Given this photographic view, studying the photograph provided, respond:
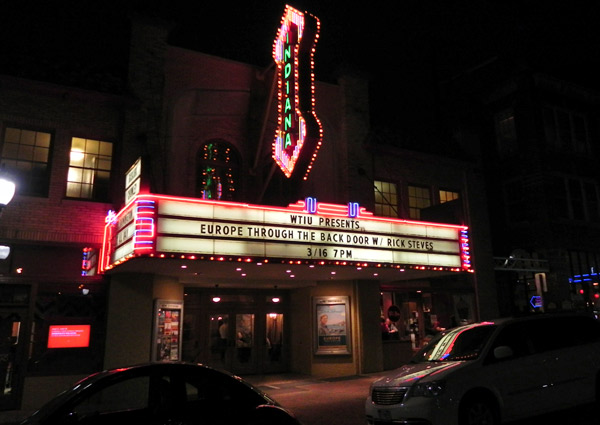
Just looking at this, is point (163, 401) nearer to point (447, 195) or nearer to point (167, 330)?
point (167, 330)

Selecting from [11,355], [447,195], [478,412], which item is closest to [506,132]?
[447,195]

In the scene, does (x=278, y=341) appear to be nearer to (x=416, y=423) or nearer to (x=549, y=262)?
(x=416, y=423)

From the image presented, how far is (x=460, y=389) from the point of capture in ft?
22.4

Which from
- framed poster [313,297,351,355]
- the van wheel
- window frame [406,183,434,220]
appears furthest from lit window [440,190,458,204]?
the van wheel

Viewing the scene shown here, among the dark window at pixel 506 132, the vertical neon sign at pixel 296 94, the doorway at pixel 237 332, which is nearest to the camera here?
the vertical neon sign at pixel 296 94

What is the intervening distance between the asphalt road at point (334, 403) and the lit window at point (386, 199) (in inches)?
220

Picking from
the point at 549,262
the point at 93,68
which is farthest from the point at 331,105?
the point at 549,262

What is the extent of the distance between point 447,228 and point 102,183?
9.58 meters

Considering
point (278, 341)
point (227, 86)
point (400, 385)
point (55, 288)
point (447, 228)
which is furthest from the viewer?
point (278, 341)

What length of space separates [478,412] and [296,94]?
8.22m

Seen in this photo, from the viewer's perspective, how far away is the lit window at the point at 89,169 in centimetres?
1262

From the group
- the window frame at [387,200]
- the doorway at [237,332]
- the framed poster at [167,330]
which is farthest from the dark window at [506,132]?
the framed poster at [167,330]

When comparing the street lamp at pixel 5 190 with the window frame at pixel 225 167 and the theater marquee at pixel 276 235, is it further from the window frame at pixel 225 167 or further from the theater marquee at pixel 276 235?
the window frame at pixel 225 167

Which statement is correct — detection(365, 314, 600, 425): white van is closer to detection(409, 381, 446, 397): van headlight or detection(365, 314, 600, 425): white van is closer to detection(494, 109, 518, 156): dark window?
detection(409, 381, 446, 397): van headlight
